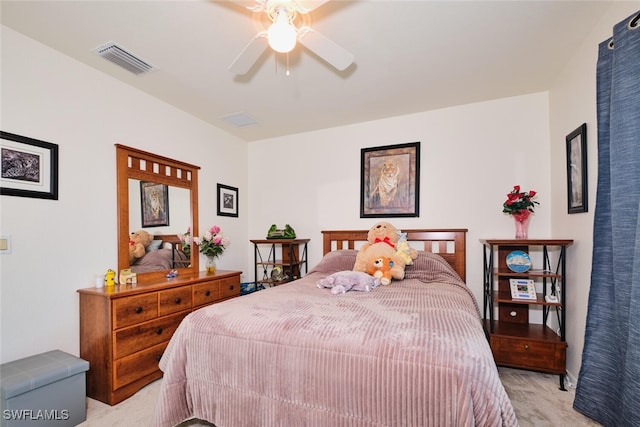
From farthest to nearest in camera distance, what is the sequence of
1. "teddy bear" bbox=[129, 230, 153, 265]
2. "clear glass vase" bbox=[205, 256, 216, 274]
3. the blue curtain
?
"clear glass vase" bbox=[205, 256, 216, 274] → "teddy bear" bbox=[129, 230, 153, 265] → the blue curtain

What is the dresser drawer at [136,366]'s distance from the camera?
2141 mm

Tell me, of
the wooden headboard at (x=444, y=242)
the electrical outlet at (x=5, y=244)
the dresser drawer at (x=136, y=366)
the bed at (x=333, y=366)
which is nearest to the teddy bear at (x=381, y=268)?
the bed at (x=333, y=366)

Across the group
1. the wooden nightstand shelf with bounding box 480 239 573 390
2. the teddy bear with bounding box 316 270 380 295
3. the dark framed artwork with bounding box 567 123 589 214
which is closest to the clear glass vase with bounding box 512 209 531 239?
the wooden nightstand shelf with bounding box 480 239 573 390

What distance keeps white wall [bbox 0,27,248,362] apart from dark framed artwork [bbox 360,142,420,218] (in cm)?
234

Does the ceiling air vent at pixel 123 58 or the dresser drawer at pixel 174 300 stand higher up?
the ceiling air vent at pixel 123 58

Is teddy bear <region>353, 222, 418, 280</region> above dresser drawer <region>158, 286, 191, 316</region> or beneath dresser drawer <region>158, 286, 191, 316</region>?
above

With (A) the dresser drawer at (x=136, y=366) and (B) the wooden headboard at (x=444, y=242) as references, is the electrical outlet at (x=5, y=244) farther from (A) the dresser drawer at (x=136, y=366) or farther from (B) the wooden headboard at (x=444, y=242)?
(B) the wooden headboard at (x=444, y=242)

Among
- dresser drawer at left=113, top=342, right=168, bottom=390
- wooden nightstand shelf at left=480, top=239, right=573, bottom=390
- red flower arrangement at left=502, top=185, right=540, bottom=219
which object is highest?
red flower arrangement at left=502, top=185, right=540, bottom=219

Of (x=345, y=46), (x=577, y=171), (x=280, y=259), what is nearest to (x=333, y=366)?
(x=345, y=46)

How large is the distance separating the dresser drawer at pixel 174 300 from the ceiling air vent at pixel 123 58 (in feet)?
6.06

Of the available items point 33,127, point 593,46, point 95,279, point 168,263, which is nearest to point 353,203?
point 168,263

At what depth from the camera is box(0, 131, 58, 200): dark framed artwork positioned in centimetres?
195

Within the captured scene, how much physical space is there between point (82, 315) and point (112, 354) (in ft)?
1.43

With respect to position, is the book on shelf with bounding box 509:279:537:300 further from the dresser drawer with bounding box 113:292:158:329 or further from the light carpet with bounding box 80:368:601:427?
the dresser drawer with bounding box 113:292:158:329
